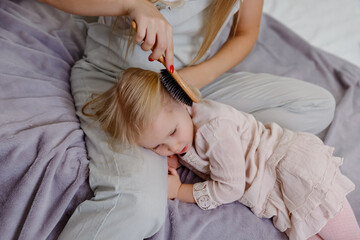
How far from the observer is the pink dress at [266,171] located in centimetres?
77

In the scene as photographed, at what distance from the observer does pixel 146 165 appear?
0.76 m

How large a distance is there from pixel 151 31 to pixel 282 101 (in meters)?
0.47

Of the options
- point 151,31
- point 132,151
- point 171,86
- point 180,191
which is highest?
point 151,31

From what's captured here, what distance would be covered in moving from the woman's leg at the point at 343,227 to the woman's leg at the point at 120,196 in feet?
1.22

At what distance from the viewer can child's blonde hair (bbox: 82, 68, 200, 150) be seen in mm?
741

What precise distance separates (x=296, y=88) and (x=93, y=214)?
0.64m

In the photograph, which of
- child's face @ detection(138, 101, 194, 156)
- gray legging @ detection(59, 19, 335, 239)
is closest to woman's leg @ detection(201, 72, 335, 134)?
gray legging @ detection(59, 19, 335, 239)

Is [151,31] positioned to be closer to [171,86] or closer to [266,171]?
[171,86]

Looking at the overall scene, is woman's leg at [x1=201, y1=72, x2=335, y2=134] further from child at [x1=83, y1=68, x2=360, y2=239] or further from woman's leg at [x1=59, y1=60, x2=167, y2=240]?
woman's leg at [x1=59, y1=60, x2=167, y2=240]

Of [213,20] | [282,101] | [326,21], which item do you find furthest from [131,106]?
[326,21]

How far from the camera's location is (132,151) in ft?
2.53

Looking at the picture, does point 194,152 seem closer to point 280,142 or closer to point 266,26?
point 280,142

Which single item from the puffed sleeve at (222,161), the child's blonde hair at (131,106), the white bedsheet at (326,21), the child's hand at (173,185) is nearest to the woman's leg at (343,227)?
the puffed sleeve at (222,161)

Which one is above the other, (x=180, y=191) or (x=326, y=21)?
(x=326, y=21)
